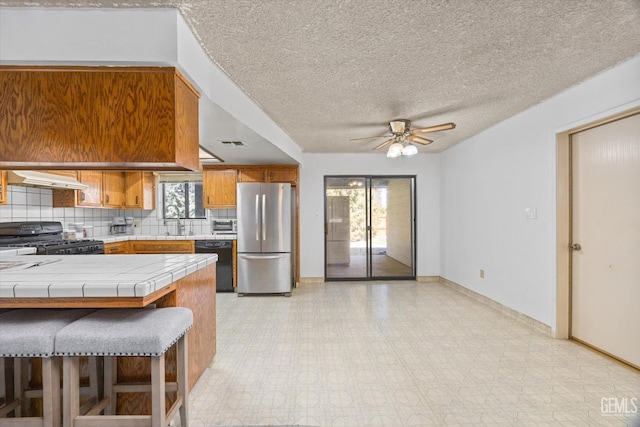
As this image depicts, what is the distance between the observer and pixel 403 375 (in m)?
2.38

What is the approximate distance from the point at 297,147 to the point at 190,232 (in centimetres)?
244

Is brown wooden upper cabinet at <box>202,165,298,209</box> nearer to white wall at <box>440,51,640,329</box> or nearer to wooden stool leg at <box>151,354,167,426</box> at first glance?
white wall at <box>440,51,640,329</box>

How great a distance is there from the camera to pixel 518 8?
1.71 metres

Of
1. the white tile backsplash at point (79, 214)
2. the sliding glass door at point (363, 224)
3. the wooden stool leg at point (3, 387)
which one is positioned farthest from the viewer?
the sliding glass door at point (363, 224)

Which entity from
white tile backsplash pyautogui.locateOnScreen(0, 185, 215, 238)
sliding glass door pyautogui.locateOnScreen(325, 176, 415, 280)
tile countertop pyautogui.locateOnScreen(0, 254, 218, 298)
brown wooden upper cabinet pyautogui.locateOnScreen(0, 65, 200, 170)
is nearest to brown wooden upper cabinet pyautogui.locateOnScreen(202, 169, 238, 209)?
white tile backsplash pyautogui.locateOnScreen(0, 185, 215, 238)

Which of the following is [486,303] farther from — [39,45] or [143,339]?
[39,45]

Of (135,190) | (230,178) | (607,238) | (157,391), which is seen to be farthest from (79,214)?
(607,238)

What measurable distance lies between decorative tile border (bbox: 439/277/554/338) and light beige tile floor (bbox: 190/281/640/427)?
0.08 meters

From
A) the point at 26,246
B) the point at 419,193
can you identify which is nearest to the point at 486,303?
the point at 419,193

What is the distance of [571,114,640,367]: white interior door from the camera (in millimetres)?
2432

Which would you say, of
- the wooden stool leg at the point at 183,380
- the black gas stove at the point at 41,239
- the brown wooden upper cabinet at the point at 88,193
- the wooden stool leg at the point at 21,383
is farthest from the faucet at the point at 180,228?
the wooden stool leg at the point at 183,380

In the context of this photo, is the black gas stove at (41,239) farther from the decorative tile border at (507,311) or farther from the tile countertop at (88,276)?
the decorative tile border at (507,311)

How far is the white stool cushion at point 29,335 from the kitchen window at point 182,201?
14.0 feet

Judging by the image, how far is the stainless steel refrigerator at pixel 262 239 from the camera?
4.80 m
